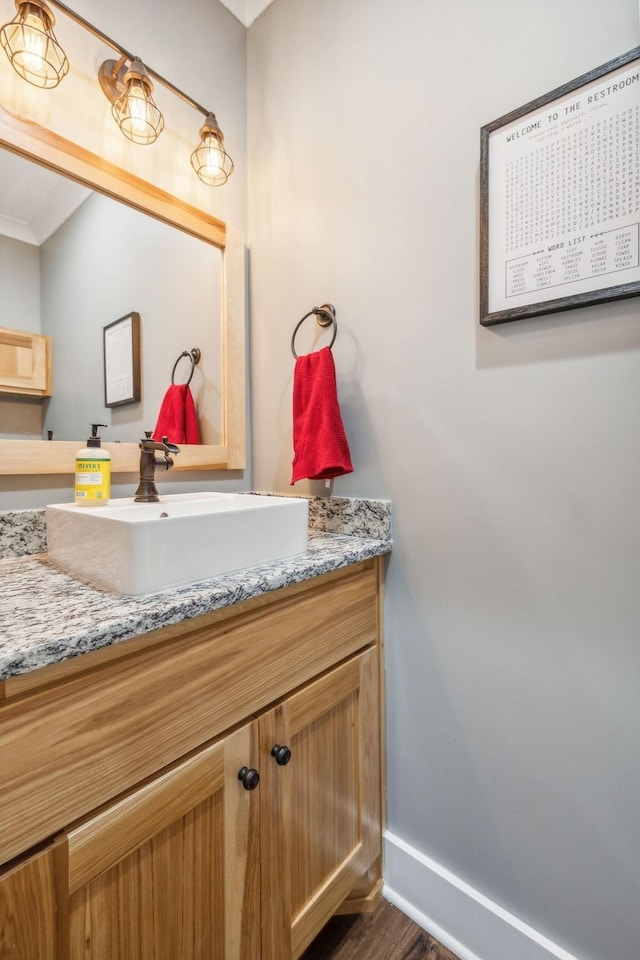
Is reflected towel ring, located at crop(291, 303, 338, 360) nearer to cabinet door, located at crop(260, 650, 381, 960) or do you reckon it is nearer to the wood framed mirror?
the wood framed mirror

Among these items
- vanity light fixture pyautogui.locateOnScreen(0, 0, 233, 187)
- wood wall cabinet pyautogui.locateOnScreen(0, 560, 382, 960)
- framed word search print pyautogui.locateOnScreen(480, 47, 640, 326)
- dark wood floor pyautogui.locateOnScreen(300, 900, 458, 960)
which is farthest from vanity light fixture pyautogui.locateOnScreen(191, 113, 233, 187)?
dark wood floor pyautogui.locateOnScreen(300, 900, 458, 960)

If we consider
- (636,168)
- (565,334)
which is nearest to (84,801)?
(565,334)

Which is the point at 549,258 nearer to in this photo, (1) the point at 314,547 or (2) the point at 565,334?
(2) the point at 565,334

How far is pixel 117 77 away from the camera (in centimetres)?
106

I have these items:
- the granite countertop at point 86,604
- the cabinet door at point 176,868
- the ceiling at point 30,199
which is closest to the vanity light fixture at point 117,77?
the ceiling at point 30,199

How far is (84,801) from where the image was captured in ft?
1.78

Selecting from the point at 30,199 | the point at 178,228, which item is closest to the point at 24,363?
the point at 30,199

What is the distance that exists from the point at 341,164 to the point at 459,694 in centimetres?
140

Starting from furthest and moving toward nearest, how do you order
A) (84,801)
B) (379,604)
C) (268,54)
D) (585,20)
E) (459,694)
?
(268,54), (379,604), (459,694), (585,20), (84,801)

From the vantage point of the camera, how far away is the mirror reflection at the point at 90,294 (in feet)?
3.08

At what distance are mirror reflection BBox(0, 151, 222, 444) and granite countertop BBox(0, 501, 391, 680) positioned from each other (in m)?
0.35

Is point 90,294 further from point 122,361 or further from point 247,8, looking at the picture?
point 247,8

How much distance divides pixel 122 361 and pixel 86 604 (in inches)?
26.7

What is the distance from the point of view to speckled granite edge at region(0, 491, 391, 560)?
92cm
